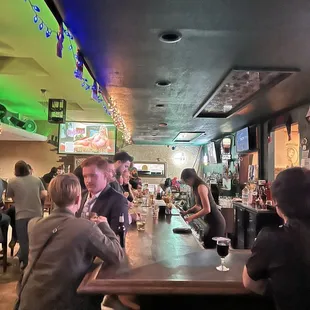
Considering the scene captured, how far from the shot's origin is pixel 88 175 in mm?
2492

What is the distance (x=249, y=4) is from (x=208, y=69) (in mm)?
1299

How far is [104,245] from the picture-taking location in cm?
185

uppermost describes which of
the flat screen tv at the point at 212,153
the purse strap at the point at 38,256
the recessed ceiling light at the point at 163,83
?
the recessed ceiling light at the point at 163,83

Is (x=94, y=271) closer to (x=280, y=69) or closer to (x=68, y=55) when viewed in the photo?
(x=280, y=69)

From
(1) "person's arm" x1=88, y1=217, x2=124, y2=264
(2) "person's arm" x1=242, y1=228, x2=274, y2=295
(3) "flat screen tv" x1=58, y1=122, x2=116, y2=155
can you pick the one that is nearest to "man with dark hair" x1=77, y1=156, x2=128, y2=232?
(1) "person's arm" x1=88, y1=217, x2=124, y2=264

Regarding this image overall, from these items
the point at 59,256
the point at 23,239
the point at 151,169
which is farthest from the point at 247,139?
the point at 151,169

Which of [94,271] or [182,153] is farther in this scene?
[182,153]

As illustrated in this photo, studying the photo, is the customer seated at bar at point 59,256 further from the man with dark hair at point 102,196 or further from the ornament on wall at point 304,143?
the ornament on wall at point 304,143

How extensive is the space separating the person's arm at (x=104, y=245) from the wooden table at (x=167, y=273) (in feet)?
0.25

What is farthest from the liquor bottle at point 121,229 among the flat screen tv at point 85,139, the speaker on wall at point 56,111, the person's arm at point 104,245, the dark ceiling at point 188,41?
the flat screen tv at point 85,139

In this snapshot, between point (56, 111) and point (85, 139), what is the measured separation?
1.49 meters

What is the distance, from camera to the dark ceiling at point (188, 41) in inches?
74.2

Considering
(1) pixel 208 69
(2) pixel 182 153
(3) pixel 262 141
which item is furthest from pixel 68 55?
(2) pixel 182 153

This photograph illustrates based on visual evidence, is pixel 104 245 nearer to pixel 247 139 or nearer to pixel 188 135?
pixel 247 139
